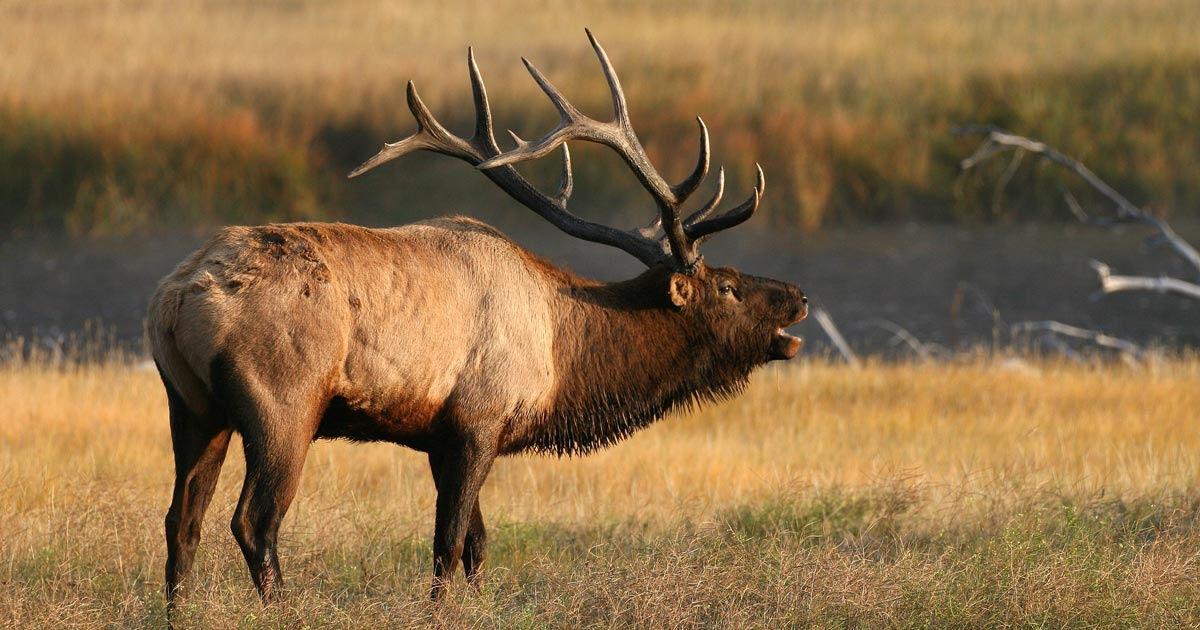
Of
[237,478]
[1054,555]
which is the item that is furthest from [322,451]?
[1054,555]

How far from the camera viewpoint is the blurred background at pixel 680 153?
1856cm

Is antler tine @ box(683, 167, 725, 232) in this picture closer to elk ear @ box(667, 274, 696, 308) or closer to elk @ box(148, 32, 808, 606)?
elk @ box(148, 32, 808, 606)

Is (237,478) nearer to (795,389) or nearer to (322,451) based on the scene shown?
(322,451)

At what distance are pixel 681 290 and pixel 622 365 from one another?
1.43ft

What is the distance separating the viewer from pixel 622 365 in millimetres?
7738

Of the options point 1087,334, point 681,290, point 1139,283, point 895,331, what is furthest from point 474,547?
point 895,331

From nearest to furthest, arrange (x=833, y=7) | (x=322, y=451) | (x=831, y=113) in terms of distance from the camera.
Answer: (x=322, y=451) → (x=831, y=113) → (x=833, y=7)

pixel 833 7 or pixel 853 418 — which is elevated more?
pixel 833 7

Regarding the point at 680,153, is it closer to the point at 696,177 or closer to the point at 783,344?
the point at 783,344

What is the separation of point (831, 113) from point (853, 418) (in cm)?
1030

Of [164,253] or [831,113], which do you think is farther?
[831,113]

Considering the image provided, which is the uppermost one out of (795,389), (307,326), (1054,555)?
(307,326)

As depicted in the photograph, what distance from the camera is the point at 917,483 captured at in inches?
370

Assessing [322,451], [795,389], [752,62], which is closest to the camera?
[322,451]
